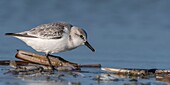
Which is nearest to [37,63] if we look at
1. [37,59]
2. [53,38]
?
[37,59]

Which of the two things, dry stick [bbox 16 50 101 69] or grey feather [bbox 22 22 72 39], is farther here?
grey feather [bbox 22 22 72 39]

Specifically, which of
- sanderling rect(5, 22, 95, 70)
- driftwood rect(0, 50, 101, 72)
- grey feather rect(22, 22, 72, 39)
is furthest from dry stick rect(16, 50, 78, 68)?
grey feather rect(22, 22, 72, 39)

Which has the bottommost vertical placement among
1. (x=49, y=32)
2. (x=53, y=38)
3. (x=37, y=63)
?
(x=37, y=63)

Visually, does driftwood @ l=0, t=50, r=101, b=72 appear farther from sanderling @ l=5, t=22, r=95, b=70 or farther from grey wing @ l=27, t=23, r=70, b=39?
grey wing @ l=27, t=23, r=70, b=39

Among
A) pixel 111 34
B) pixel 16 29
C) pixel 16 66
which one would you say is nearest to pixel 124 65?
pixel 16 66

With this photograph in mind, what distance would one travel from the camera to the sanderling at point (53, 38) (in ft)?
38.7

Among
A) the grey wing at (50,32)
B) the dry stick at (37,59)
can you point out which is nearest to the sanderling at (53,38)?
the grey wing at (50,32)

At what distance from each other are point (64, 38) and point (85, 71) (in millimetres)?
1040

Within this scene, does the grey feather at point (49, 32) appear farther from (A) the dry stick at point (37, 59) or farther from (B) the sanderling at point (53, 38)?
(A) the dry stick at point (37, 59)

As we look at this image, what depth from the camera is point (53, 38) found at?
11805 millimetres

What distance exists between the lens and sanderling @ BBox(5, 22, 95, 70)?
38.7 feet

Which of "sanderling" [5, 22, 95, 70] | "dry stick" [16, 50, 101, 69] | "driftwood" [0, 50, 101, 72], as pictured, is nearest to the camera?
"driftwood" [0, 50, 101, 72]

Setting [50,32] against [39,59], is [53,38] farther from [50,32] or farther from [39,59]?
[39,59]

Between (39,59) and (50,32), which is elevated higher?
(50,32)
